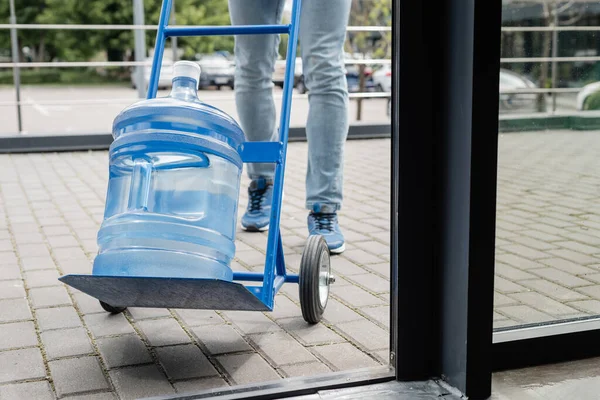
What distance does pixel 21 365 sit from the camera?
6.64 feet

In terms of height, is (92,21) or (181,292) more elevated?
(92,21)

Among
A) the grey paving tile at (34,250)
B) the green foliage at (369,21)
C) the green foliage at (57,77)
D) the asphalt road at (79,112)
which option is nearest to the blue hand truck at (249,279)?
the grey paving tile at (34,250)

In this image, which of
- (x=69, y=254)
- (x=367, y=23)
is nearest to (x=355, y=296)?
(x=69, y=254)

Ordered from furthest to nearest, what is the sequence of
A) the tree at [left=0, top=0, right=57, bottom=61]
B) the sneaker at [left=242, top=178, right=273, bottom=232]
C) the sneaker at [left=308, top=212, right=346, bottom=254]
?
1. the tree at [left=0, top=0, right=57, bottom=61]
2. the sneaker at [left=242, top=178, right=273, bottom=232]
3. the sneaker at [left=308, top=212, right=346, bottom=254]

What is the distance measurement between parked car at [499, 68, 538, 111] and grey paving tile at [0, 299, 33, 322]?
4.96 feet

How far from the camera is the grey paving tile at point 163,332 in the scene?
87.0 inches

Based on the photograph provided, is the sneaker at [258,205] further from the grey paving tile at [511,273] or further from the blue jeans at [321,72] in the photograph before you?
the grey paving tile at [511,273]

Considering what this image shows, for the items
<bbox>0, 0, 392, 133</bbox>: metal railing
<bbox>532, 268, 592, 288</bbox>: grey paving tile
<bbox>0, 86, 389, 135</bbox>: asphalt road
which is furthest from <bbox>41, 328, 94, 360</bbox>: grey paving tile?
<bbox>0, 86, 389, 135</bbox>: asphalt road

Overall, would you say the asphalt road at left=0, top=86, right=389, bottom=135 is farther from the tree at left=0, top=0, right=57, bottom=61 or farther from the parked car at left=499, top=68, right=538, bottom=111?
the parked car at left=499, top=68, right=538, bottom=111

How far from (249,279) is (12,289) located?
34.8 inches

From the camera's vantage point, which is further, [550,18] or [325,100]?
[325,100]

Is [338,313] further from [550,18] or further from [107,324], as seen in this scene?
[550,18]

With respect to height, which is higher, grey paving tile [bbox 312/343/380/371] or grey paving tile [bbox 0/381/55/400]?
grey paving tile [bbox 0/381/55/400]

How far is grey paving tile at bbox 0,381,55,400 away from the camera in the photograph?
183cm
